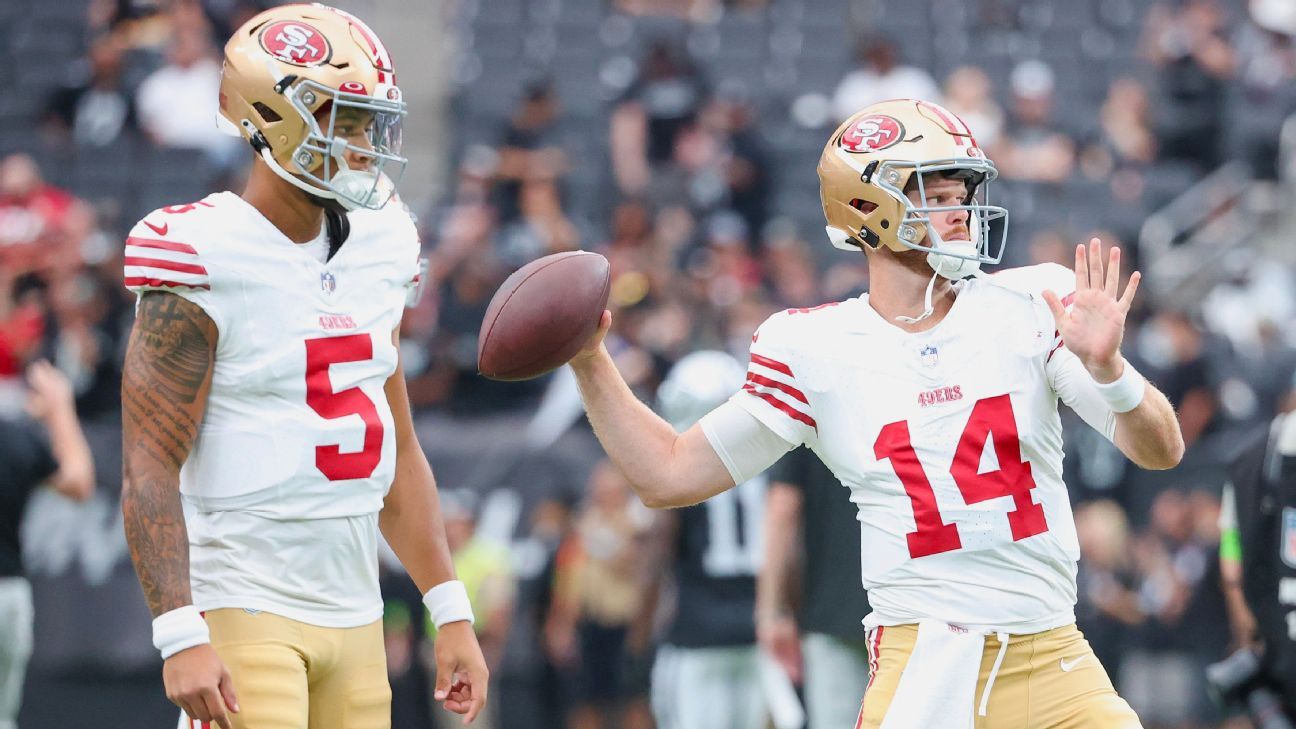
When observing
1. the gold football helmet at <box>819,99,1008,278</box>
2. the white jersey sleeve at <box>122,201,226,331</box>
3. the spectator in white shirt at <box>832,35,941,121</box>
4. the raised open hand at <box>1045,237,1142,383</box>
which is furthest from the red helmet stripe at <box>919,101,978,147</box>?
the spectator in white shirt at <box>832,35,941,121</box>

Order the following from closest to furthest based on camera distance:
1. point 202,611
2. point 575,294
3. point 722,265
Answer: point 202,611
point 575,294
point 722,265

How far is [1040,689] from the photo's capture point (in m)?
3.23

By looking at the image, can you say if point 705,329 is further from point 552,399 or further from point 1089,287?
point 1089,287

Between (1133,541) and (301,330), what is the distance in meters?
5.37

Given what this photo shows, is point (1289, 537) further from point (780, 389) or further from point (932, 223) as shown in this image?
point (780, 389)

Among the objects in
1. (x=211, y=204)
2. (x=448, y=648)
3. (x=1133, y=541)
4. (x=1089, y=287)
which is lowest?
(x=1133, y=541)

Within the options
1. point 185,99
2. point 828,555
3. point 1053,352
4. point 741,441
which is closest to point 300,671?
point 741,441

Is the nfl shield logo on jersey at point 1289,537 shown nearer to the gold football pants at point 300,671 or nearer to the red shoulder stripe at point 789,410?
the red shoulder stripe at point 789,410

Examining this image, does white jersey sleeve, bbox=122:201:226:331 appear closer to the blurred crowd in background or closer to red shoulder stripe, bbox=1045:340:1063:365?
red shoulder stripe, bbox=1045:340:1063:365

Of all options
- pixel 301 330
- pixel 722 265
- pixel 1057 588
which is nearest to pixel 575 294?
pixel 301 330

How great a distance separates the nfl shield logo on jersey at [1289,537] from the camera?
4602mm

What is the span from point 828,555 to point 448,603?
2008mm

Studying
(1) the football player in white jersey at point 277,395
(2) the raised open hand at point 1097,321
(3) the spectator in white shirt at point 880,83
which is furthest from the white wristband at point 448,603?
(3) the spectator in white shirt at point 880,83

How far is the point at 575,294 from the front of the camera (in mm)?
3387
